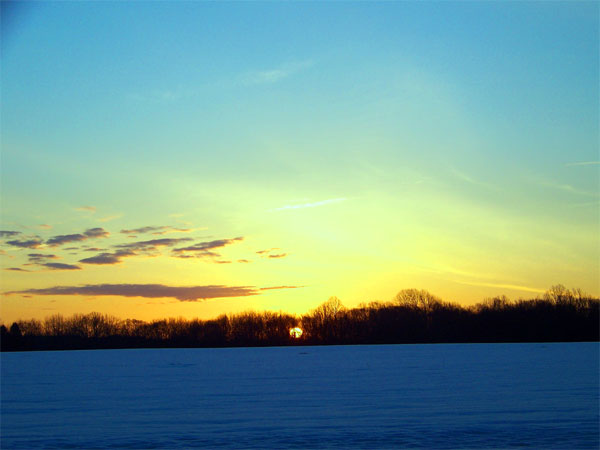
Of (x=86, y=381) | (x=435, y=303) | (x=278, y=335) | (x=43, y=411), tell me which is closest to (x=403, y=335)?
(x=435, y=303)

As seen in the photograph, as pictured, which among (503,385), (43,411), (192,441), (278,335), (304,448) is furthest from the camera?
(278,335)

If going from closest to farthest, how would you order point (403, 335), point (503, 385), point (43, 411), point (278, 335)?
point (43, 411), point (503, 385), point (403, 335), point (278, 335)

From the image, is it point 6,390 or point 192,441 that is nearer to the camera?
point 192,441

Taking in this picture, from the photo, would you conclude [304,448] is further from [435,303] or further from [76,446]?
[435,303]

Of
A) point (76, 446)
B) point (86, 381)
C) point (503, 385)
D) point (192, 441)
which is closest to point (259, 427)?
point (192, 441)

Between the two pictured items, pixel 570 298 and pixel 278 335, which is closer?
pixel 570 298

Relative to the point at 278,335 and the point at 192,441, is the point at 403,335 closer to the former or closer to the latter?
the point at 278,335

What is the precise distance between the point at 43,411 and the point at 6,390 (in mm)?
9907

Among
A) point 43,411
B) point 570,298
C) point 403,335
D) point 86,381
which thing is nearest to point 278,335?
point 403,335

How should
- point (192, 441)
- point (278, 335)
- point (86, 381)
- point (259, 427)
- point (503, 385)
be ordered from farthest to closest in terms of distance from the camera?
point (278, 335) < point (86, 381) < point (503, 385) < point (259, 427) < point (192, 441)

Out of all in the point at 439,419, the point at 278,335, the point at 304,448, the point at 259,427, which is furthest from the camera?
the point at 278,335

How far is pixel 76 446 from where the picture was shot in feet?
49.0

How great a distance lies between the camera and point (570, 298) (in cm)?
11262

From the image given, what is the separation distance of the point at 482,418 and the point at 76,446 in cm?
1081
